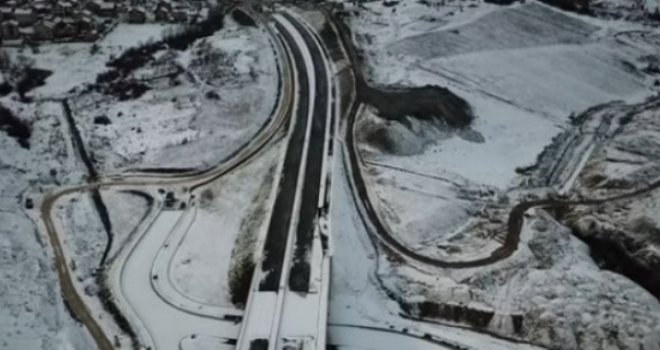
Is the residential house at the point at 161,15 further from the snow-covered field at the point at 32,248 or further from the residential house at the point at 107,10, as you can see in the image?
the snow-covered field at the point at 32,248

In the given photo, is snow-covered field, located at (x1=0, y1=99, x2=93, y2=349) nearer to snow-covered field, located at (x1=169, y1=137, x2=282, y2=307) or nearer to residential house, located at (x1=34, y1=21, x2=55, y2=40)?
snow-covered field, located at (x1=169, y1=137, x2=282, y2=307)

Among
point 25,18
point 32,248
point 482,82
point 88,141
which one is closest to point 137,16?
point 25,18

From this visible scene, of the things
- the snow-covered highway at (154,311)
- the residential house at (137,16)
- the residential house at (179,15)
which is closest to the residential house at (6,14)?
the residential house at (137,16)

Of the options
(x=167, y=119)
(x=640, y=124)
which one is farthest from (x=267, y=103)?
(x=640, y=124)

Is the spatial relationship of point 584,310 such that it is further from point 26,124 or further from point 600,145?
point 26,124

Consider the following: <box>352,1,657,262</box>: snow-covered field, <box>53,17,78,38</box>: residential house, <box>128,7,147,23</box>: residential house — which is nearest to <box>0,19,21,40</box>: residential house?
<box>53,17,78,38</box>: residential house

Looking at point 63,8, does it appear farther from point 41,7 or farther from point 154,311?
point 154,311
